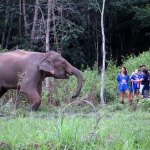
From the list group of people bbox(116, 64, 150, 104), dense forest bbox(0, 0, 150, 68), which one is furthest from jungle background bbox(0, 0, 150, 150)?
group of people bbox(116, 64, 150, 104)

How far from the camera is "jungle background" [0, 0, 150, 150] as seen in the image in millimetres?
5559

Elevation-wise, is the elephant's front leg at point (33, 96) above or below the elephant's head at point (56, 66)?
below

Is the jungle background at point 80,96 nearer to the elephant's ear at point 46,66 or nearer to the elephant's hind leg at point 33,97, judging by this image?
the elephant's hind leg at point 33,97

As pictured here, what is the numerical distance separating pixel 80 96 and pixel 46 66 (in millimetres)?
3107

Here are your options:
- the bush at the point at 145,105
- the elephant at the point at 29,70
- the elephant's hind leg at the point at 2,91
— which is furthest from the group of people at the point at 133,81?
the elephant's hind leg at the point at 2,91

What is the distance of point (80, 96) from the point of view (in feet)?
51.0

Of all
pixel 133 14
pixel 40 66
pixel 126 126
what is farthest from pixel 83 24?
pixel 126 126

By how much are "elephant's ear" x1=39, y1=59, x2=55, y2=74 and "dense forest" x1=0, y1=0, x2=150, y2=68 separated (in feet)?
41.1

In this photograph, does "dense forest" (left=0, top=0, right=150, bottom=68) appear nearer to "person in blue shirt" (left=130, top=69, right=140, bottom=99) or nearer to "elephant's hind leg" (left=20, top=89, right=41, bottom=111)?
"person in blue shirt" (left=130, top=69, right=140, bottom=99)

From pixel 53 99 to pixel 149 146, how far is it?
851cm

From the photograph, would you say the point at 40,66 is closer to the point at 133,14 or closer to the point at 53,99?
the point at 53,99

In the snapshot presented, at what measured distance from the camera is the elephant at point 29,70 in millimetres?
12406

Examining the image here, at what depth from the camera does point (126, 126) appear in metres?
7.06

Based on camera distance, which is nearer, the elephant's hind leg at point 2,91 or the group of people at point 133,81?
the elephant's hind leg at point 2,91
